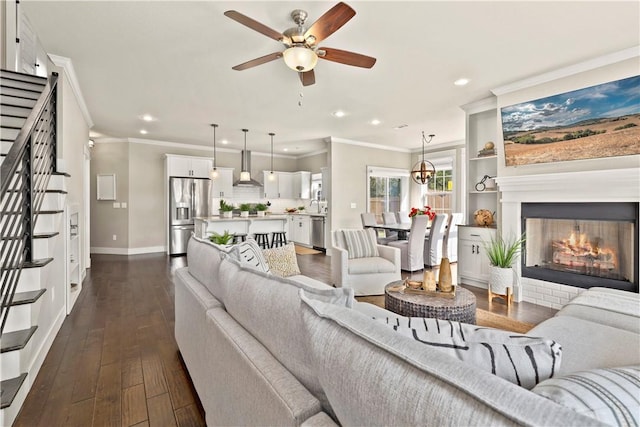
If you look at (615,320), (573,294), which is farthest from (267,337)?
(573,294)

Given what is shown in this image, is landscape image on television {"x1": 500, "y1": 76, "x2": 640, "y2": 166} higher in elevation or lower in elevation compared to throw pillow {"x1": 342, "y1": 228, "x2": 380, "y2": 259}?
higher

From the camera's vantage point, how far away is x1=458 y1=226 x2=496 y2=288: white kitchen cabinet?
13.8 ft

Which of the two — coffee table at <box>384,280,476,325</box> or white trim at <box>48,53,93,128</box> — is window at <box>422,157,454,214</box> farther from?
white trim at <box>48,53,93,128</box>

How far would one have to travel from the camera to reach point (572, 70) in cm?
324

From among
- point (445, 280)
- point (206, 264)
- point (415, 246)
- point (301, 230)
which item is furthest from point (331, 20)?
point (301, 230)

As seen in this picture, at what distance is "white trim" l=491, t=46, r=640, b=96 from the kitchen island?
4481 mm

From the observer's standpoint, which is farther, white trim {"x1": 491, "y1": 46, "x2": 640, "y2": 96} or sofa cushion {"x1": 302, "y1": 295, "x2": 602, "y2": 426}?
white trim {"x1": 491, "y1": 46, "x2": 640, "y2": 96}

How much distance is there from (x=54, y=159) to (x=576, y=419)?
408cm

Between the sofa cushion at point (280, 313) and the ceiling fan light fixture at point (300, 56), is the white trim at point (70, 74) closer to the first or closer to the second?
the ceiling fan light fixture at point (300, 56)

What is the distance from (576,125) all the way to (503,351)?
3.70 meters

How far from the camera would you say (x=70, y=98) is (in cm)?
364

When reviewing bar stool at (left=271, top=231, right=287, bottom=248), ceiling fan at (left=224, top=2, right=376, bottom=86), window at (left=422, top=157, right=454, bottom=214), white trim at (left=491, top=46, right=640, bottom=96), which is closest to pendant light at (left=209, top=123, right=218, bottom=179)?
bar stool at (left=271, top=231, right=287, bottom=248)

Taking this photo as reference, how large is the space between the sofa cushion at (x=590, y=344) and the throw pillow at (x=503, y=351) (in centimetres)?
72

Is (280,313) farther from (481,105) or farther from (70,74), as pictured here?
(481,105)
